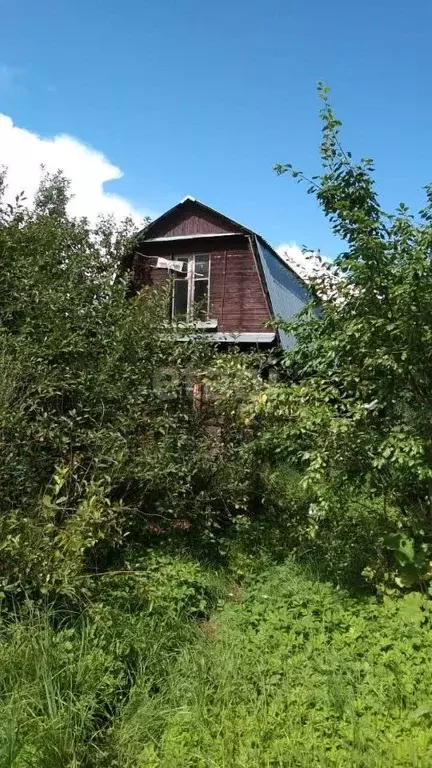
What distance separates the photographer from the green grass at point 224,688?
2.63 meters

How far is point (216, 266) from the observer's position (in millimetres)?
13008

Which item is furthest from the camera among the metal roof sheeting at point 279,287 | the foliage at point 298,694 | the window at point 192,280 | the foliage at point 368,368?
the window at point 192,280

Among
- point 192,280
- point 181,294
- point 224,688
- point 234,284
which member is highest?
point 192,280

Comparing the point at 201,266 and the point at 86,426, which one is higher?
the point at 201,266

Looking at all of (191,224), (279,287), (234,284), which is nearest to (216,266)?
(234,284)

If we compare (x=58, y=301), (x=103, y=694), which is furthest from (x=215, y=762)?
(x=58, y=301)

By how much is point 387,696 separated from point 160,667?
1.43 metres

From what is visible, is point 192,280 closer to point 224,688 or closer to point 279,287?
point 279,287

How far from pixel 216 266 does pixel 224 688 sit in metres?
10.8

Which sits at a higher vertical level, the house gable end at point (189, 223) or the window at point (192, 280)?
the house gable end at point (189, 223)

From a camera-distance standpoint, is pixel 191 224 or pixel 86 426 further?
pixel 191 224

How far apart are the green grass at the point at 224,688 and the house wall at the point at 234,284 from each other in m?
9.16

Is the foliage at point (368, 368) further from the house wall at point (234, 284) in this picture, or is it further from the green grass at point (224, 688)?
the house wall at point (234, 284)

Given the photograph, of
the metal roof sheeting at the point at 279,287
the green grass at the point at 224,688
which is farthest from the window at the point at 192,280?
the green grass at the point at 224,688
